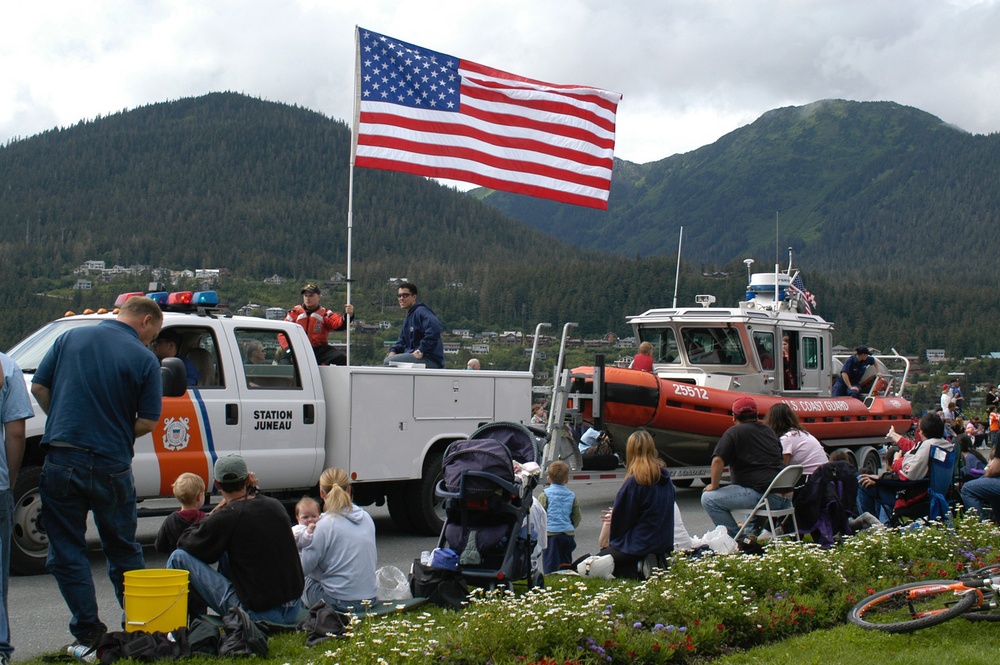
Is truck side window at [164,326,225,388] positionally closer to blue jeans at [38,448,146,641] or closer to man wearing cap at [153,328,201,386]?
man wearing cap at [153,328,201,386]

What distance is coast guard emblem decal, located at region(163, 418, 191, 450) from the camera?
895cm

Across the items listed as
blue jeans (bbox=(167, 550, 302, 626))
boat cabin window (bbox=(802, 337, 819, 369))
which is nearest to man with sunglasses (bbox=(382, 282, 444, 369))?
blue jeans (bbox=(167, 550, 302, 626))

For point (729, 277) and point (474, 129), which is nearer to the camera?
point (474, 129)

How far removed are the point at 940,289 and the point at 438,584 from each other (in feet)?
431

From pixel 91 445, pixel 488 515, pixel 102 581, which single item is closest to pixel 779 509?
pixel 488 515

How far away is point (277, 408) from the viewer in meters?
9.83

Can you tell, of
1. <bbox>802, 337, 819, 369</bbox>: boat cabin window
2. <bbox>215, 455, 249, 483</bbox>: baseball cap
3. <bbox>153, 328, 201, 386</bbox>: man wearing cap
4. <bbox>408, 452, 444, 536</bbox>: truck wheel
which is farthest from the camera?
<bbox>802, 337, 819, 369</bbox>: boat cabin window

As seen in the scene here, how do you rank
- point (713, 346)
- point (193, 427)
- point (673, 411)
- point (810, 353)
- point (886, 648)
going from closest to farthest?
point (886, 648) → point (193, 427) → point (673, 411) → point (713, 346) → point (810, 353)

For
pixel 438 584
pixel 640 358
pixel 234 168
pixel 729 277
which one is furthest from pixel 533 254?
pixel 438 584

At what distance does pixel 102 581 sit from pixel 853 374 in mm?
13540

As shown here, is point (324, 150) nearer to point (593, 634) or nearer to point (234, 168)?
point (234, 168)

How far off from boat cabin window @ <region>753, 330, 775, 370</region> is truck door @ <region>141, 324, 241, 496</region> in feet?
31.5

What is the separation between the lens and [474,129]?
14.4 metres

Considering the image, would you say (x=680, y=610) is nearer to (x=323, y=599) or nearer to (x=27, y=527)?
(x=323, y=599)
